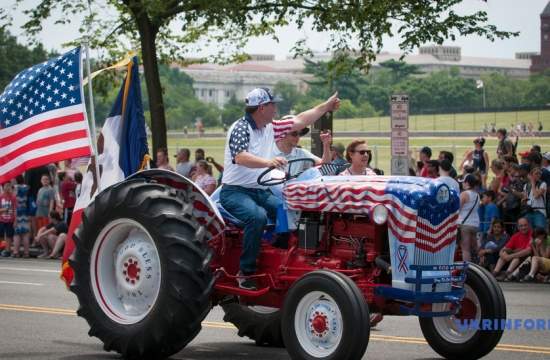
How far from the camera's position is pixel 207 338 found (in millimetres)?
12188

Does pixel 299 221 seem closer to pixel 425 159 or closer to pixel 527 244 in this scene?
pixel 527 244

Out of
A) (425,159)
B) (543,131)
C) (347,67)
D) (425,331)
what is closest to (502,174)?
(425,159)

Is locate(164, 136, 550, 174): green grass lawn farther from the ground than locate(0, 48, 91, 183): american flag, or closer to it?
closer to it

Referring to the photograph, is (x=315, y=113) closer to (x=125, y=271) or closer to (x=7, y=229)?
(x=125, y=271)

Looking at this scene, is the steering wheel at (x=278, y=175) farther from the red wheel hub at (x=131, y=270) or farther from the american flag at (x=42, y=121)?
the american flag at (x=42, y=121)

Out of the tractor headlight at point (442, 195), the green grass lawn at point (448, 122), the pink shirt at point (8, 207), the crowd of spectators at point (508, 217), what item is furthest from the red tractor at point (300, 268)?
the green grass lawn at point (448, 122)

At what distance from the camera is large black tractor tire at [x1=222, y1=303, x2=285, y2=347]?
37.6 ft

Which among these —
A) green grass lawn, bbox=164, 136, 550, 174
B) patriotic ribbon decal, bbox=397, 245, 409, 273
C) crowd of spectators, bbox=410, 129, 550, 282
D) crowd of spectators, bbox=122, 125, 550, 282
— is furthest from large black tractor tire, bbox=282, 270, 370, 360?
green grass lawn, bbox=164, 136, 550, 174

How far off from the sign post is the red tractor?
1116 centimetres

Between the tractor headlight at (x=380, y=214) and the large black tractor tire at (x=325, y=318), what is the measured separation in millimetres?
518

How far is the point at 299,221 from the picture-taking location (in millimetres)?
10477

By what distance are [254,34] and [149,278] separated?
2207cm

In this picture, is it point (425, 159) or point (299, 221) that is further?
point (425, 159)

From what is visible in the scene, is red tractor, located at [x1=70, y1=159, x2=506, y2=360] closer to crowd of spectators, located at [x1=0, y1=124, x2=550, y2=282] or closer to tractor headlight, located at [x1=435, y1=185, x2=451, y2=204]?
tractor headlight, located at [x1=435, y1=185, x2=451, y2=204]
